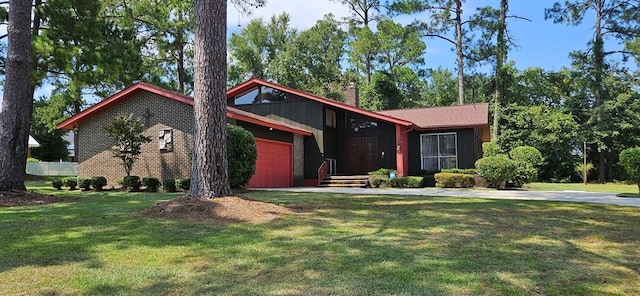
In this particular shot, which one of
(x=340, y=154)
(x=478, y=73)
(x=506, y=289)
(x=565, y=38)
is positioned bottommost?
(x=506, y=289)

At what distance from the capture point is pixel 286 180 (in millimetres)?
19516

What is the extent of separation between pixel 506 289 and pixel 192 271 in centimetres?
270

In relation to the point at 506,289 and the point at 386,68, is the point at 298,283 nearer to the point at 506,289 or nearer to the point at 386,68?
Result: the point at 506,289

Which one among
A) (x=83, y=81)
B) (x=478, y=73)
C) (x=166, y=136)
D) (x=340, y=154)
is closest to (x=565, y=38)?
(x=478, y=73)

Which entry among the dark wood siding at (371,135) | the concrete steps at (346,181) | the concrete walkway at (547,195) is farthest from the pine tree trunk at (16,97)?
the dark wood siding at (371,135)

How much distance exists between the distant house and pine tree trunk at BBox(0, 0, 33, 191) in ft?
17.7

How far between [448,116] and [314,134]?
22.3ft

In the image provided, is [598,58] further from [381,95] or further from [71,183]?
[71,183]

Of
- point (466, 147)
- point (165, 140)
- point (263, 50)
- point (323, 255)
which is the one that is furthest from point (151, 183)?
point (263, 50)

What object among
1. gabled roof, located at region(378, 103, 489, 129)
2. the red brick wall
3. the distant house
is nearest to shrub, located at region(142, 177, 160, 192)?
the red brick wall

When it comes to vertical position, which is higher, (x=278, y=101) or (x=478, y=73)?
(x=478, y=73)

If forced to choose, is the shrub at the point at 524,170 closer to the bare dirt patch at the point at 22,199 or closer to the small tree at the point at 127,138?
the small tree at the point at 127,138

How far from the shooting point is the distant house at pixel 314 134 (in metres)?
16.6

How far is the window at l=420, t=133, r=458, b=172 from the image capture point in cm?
2064
